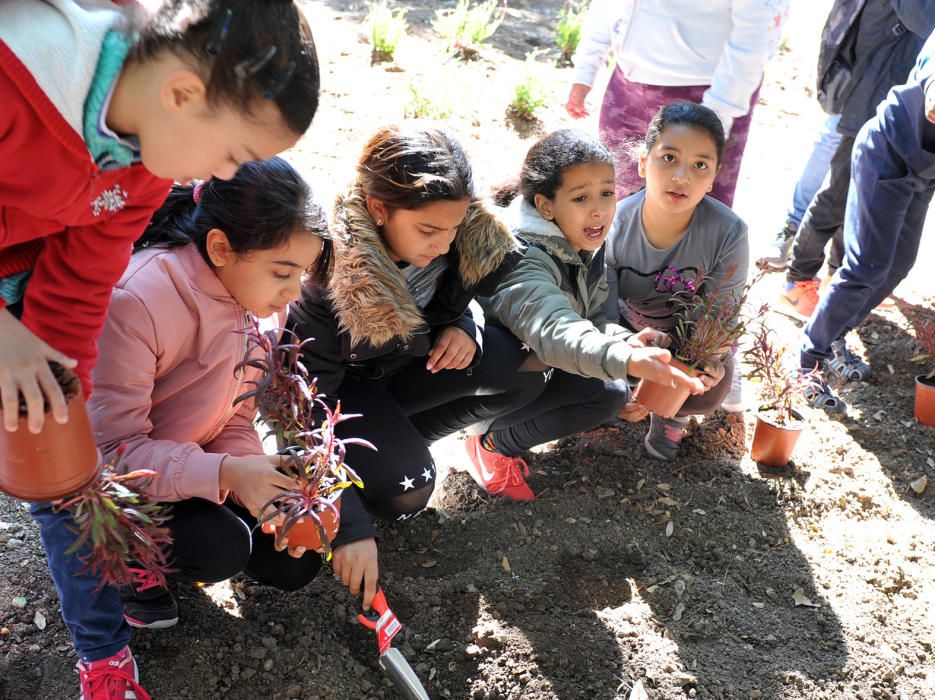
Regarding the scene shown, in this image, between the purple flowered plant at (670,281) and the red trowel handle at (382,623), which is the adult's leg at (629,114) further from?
the red trowel handle at (382,623)

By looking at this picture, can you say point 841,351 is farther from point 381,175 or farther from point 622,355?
point 381,175

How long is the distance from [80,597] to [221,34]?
1.21 metres

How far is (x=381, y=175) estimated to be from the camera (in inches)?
82.2

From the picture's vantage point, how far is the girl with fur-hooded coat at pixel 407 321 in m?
2.08

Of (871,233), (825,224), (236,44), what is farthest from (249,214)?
(825,224)

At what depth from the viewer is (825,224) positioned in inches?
159

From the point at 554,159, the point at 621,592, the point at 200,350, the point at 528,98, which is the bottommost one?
the point at 621,592

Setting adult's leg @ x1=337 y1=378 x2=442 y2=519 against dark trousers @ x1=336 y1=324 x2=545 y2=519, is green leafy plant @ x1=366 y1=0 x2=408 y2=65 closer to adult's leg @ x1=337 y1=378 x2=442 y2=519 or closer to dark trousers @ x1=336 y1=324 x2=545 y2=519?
dark trousers @ x1=336 y1=324 x2=545 y2=519

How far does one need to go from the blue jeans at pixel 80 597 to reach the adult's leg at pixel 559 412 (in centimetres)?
131

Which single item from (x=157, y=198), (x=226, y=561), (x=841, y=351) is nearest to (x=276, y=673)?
(x=226, y=561)

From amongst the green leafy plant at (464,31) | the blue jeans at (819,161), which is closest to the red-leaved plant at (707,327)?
the blue jeans at (819,161)

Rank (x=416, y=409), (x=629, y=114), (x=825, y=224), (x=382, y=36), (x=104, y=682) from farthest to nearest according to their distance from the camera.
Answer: (x=382, y=36)
(x=825, y=224)
(x=629, y=114)
(x=416, y=409)
(x=104, y=682)

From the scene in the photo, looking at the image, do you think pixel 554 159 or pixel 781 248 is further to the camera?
pixel 781 248

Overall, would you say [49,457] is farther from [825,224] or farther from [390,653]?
[825,224]
